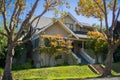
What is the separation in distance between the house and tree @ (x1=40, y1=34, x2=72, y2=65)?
104 cm

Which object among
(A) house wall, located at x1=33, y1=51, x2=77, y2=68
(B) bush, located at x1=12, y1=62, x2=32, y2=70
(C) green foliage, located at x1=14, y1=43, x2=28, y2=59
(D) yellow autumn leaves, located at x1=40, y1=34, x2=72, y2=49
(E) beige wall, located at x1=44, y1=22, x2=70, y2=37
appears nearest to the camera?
(B) bush, located at x1=12, y1=62, x2=32, y2=70

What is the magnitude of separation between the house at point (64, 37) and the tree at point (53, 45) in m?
1.04

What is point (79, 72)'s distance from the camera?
35531 millimetres

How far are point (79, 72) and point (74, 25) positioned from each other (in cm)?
1656

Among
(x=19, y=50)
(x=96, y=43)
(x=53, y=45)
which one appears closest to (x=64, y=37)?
(x=53, y=45)

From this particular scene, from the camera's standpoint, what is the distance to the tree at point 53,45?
131 feet

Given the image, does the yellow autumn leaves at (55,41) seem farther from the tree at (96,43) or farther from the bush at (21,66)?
the tree at (96,43)

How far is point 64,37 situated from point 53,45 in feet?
15.7

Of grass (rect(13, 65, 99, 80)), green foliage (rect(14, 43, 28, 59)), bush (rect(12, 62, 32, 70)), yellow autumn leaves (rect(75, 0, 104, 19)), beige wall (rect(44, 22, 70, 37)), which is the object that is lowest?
grass (rect(13, 65, 99, 80))

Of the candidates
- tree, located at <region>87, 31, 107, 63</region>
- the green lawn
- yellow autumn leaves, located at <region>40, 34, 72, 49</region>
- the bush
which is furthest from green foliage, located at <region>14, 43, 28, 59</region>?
tree, located at <region>87, 31, 107, 63</region>

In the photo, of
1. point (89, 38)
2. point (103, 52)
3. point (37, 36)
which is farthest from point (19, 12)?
point (103, 52)

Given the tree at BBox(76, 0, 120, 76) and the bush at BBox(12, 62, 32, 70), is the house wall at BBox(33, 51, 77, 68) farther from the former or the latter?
the tree at BBox(76, 0, 120, 76)

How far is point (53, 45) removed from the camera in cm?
3991

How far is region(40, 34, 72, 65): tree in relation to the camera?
4006 cm
